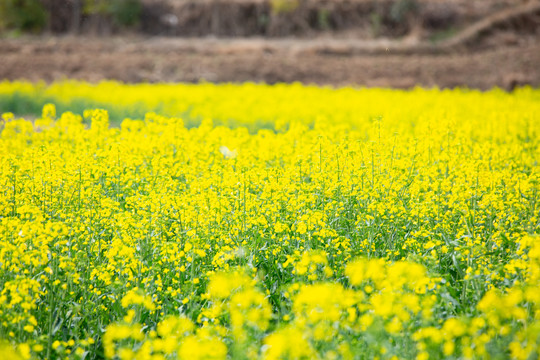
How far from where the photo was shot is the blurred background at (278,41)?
23.6m

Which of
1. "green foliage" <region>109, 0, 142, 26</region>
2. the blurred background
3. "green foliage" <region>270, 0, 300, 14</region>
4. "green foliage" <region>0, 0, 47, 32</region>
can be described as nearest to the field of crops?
the blurred background

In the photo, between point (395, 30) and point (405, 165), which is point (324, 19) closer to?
point (395, 30)

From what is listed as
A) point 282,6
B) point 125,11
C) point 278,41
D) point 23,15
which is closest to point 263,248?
point 278,41

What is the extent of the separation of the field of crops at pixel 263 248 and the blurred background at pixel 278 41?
50.0 ft

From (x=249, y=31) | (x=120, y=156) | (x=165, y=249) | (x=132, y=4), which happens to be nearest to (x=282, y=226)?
(x=165, y=249)

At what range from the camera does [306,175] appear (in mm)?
6805

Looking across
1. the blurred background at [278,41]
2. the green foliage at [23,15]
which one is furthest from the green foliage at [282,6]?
the green foliage at [23,15]

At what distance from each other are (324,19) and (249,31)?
Answer: 567cm

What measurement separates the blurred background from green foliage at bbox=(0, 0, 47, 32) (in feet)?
0.27

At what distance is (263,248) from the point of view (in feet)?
15.6

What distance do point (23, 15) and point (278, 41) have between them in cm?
2142

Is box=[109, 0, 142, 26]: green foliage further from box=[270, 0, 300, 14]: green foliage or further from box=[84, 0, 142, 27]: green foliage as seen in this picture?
box=[270, 0, 300, 14]: green foliage

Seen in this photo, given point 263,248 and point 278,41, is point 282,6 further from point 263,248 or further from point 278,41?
point 263,248

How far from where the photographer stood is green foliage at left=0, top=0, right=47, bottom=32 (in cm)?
4300
